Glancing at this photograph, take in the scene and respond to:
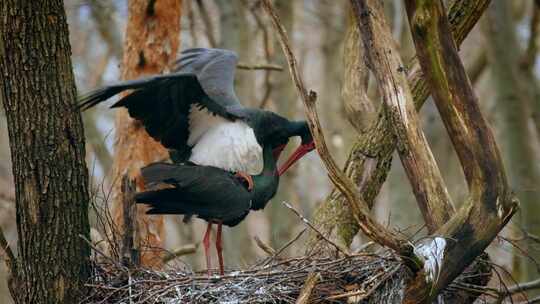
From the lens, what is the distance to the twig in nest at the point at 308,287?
553 centimetres

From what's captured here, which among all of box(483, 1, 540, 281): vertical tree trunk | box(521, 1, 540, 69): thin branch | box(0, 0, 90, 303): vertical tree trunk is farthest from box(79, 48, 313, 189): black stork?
box(521, 1, 540, 69): thin branch

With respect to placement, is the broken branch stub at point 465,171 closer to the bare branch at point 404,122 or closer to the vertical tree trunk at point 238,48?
the bare branch at point 404,122

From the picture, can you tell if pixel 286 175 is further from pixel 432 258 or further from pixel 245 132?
pixel 432 258

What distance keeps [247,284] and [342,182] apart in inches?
53.0

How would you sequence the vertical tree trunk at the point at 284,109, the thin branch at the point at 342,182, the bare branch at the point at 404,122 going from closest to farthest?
1. the thin branch at the point at 342,182
2. the bare branch at the point at 404,122
3. the vertical tree trunk at the point at 284,109

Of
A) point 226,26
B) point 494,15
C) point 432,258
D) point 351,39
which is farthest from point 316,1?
point 432,258

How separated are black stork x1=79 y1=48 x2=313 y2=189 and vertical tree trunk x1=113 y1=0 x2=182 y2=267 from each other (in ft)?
3.45

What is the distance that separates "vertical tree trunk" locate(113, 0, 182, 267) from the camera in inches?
347

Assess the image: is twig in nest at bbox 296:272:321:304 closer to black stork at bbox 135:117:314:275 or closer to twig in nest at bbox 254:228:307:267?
twig in nest at bbox 254:228:307:267

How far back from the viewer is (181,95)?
22.8ft

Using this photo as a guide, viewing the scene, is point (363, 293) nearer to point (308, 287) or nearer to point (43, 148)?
point (308, 287)

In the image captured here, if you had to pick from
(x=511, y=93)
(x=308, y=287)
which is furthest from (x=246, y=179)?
(x=511, y=93)

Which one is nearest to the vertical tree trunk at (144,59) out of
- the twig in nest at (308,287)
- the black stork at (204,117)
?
the black stork at (204,117)

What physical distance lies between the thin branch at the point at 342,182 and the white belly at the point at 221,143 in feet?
6.83
